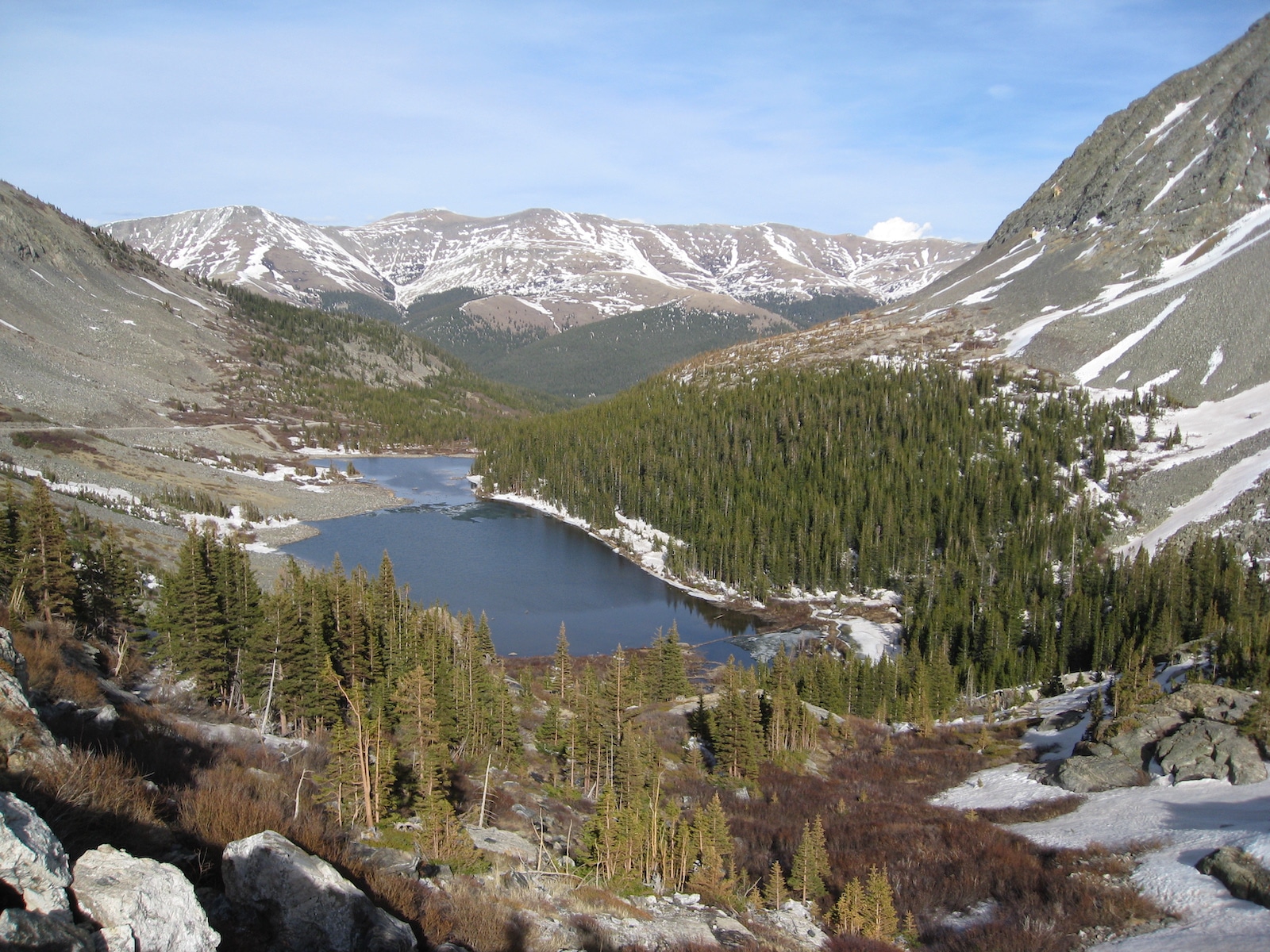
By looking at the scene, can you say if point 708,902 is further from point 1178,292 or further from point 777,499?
point 1178,292

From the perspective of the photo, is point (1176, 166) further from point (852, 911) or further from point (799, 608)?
point (852, 911)

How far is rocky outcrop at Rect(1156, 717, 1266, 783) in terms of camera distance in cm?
3045

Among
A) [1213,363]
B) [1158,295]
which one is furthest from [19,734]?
[1158,295]

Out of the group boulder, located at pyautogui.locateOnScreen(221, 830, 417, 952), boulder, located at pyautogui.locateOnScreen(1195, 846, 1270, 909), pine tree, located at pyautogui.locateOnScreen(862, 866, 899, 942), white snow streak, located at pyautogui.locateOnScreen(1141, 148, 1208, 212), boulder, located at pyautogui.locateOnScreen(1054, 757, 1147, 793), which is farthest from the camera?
white snow streak, located at pyautogui.locateOnScreen(1141, 148, 1208, 212)

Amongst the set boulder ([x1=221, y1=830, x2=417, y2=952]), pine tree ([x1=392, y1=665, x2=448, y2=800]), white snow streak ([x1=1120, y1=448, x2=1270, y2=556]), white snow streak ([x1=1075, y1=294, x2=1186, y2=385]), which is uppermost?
white snow streak ([x1=1075, y1=294, x2=1186, y2=385])

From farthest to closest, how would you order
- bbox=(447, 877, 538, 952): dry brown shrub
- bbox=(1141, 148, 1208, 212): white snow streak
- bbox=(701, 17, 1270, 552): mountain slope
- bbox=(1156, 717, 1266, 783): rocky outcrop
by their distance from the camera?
bbox=(1141, 148, 1208, 212): white snow streak, bbox=(701, 17, 1270, 552): mountain slope, bbox=(1156, 717, 1266, 783): rocky outcrop, bbox=(447, 877, 538, 952): dry brown shrub

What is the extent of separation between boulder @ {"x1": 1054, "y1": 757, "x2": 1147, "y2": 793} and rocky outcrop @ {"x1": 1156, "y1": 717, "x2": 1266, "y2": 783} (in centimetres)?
126

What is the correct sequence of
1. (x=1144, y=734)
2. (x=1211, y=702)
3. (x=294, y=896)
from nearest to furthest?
(x=294, y=896)
(x=1144, y=734)
(x=1211, y=702)

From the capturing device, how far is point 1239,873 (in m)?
20.5

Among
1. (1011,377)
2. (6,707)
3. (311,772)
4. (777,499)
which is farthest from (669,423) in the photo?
(6,707)

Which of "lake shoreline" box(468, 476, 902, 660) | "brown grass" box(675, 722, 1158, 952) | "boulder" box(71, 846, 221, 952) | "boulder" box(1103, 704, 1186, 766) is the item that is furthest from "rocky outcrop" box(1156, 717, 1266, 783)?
"lake shoreline" box(468, 476, 902, 660)

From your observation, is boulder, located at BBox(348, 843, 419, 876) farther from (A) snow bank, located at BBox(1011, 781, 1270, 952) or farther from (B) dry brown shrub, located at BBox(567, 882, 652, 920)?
(A) snow bank, located at BBox(1011, 781, 1270, 952)

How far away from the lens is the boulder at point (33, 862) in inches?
278

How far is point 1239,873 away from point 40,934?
25.7 m
